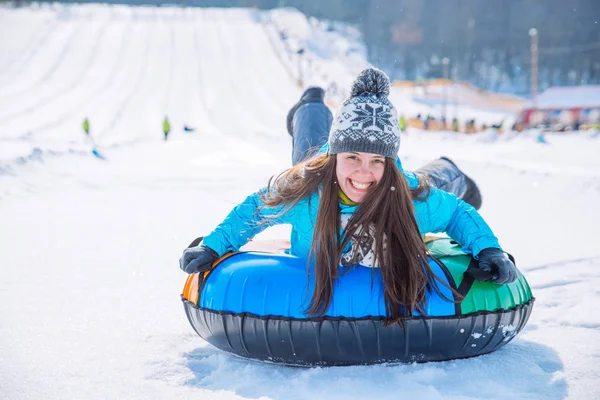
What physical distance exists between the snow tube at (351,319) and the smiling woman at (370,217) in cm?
3

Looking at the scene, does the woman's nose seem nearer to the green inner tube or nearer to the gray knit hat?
the gray knit hat

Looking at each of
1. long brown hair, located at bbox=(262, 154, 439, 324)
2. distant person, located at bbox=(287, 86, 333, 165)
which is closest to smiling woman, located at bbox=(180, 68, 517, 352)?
long brown hair, located at bbox=(262, 154, 439, 324)

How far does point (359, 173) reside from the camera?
6.70 ft

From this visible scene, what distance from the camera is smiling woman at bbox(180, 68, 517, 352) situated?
1.99m

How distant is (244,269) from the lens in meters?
2.11

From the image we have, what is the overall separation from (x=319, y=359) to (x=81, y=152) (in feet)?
27.7

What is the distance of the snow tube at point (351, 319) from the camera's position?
1968 mm

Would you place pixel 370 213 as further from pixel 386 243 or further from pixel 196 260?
pixel 196 260

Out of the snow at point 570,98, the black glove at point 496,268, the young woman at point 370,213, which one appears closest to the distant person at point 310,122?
the young woman at point 370,213

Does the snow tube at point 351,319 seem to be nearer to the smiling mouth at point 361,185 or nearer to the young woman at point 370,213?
the young woman at point 370,213

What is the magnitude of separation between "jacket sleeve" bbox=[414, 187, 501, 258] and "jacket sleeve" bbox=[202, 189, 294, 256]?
0.48 metres

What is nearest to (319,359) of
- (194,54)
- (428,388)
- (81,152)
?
(428,388)

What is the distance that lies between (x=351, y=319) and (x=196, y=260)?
57cm

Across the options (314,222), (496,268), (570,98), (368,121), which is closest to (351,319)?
(314,222)
